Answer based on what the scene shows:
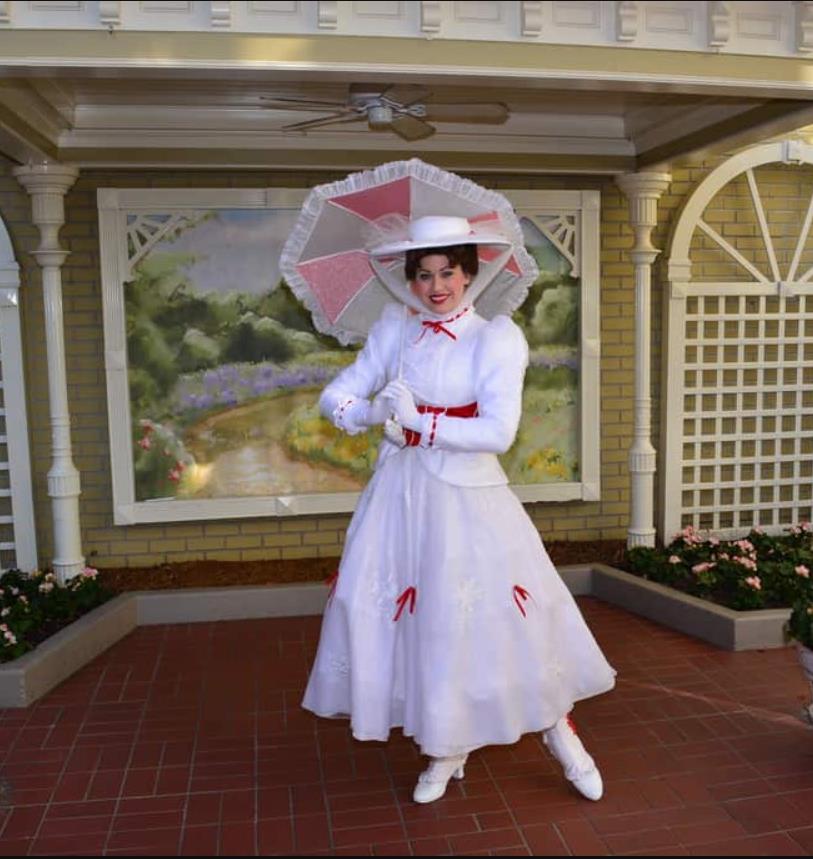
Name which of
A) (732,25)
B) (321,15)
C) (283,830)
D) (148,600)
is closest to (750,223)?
(732,25)

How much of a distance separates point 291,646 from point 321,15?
9.75 ft

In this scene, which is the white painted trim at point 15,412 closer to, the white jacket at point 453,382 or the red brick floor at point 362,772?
the red brick floor at point 362,772

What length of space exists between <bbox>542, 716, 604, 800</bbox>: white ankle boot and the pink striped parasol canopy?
4.84ft

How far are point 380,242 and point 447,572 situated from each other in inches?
43.6

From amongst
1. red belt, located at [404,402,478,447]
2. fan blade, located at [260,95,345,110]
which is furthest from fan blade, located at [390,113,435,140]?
red belt, located at [404,402,478,447]

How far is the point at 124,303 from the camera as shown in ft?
17.7

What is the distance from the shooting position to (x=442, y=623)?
9.54ft

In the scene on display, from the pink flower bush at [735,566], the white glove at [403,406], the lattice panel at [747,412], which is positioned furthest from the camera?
the lattice panel at [747,412]

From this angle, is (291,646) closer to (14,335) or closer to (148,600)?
(148,600)

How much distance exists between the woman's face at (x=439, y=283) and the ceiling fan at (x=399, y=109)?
3.85 ft

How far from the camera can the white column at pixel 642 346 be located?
5473mm

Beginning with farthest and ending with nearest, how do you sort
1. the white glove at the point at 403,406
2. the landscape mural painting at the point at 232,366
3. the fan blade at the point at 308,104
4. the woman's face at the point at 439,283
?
1. the landscape mural painting at the point at 232,366
2. the fan blade at the point at 308,104
3. the woman's face at the point at 439,283
4. the white glove at the point at 403,406

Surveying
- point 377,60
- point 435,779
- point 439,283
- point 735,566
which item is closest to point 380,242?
point 439,283

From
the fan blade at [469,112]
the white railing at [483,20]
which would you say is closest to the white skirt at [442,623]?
the white railing at [483,20]
